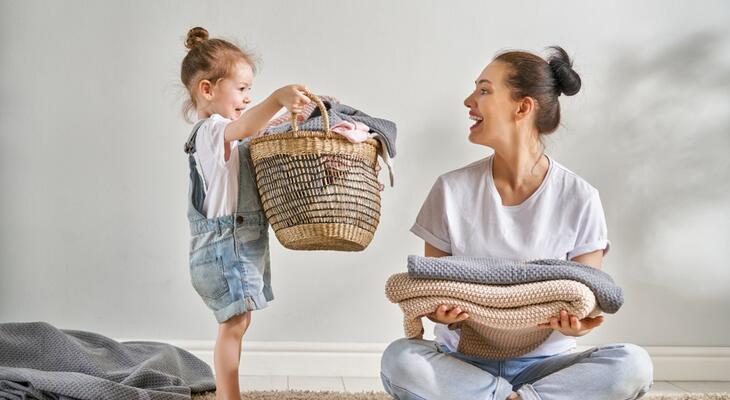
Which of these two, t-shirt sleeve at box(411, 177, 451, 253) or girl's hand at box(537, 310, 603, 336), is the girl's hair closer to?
t-shirt sleeve at box(411, 177, 451, 253)

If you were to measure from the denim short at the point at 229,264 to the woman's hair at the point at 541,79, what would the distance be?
0.68 m

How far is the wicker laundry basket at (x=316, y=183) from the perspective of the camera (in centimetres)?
176

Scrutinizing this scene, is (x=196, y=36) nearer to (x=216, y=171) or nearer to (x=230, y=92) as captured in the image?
(x=230, y=92)

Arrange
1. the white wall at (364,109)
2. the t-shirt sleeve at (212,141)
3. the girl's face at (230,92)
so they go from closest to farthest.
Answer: the t-shirt sleeve at (212,141) < the girl's face at (230,92) < the white wall at (364,109)

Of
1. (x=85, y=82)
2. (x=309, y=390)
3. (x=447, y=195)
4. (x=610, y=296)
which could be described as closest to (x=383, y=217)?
(x=309, y=390)

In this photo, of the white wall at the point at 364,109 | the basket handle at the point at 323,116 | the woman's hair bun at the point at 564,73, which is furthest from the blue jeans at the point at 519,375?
the white wall at the point at 364,109

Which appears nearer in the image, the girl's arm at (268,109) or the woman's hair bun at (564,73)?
the girl's arm at (268,109)

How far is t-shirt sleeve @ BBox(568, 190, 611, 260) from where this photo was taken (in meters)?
1.93

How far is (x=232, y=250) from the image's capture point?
1918mm

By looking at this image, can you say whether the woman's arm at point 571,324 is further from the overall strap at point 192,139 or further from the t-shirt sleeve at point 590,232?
the overall strap at point 192,139

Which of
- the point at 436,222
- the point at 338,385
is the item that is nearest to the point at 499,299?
the point at 436,222

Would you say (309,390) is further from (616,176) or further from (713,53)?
(713,53)

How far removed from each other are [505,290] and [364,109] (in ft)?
4.13

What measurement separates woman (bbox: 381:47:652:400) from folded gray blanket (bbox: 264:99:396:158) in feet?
0.73
